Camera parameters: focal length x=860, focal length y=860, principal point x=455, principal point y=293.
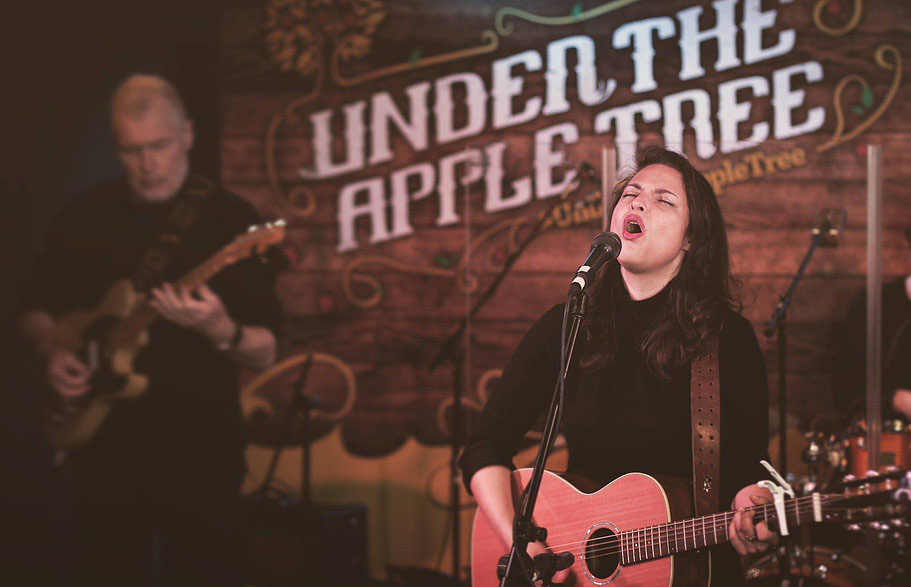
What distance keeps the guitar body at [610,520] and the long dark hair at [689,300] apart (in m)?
0.30

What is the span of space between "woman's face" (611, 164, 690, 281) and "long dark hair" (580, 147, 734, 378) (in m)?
0.02

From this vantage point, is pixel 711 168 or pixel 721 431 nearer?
pixel 721 431

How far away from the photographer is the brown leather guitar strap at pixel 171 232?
420cm

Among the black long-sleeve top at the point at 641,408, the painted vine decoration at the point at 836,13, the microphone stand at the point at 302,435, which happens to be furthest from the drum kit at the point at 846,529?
the painted vine decoration at the point at 836,13

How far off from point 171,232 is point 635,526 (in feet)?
9.74

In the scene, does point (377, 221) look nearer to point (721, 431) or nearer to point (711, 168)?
point (711, 168)

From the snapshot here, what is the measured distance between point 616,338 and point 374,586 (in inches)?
100

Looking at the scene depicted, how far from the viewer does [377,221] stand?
175 inches

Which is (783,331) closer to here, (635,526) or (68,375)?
(635,526)

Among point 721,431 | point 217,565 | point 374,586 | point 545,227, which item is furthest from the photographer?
point 374,586

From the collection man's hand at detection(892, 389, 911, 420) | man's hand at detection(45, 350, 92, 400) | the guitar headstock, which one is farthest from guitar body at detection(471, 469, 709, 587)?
man's hand at detection(45, 350, 92, 400)

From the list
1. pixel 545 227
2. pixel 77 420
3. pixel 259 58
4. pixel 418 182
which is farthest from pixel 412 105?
pixel 77 420

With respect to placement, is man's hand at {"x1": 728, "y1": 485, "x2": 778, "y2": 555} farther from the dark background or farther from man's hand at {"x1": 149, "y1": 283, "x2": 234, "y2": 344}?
the dark background

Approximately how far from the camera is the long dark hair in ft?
7.13
